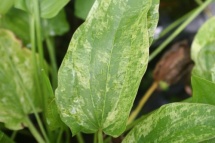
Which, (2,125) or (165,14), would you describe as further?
(165,14)

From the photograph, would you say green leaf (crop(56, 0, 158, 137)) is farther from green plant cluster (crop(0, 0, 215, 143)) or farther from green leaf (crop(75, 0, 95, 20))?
green leaf (crop(75, 0, 95, 20))

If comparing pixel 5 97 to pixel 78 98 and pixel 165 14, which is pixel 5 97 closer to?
pixel 78 98

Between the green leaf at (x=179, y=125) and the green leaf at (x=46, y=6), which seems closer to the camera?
the green leaf at (x=179, y=125)

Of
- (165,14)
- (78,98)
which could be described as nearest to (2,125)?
(78,98)

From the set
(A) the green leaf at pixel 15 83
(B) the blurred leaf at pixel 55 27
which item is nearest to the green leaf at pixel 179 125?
(A) the green leaf at pixel 15 83

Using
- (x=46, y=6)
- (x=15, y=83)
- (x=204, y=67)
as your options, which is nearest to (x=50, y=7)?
(x=46, y=6)

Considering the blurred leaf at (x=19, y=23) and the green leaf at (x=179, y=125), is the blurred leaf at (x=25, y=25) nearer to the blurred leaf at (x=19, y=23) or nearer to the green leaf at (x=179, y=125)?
the blurred leaf at (x=19, y=23)
